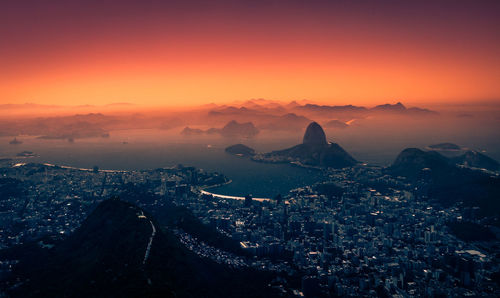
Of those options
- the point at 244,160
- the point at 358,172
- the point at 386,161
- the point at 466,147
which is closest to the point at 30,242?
the point at 358,172

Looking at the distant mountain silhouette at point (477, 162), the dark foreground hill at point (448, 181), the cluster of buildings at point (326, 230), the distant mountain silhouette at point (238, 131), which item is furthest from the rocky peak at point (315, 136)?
the distant mountain silhouette at point (238, 131)

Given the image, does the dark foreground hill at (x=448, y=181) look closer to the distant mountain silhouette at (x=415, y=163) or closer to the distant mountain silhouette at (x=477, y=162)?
the distant mountain silhouette at (x=415, y=163)

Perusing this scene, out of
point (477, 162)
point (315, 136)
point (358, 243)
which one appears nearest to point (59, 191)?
point (358, 243)

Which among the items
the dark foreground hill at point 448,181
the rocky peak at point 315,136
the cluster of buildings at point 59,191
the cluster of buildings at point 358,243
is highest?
the rocky peak at point 315,136

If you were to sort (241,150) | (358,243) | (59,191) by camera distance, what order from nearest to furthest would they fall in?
(358,243)
(59,191)
(241,150)

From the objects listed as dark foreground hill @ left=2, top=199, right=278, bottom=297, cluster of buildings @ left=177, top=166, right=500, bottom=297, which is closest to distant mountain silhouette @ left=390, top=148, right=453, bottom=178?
cluster of buildings @ left=177, top=166, right=500, bottom=297

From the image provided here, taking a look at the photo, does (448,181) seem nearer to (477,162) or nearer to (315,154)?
(477,162)
